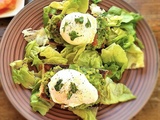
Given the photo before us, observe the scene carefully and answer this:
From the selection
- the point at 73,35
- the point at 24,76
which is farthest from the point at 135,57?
the point at 24,76

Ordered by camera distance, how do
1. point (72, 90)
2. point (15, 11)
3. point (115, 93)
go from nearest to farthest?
1. point (72, 90)
2. point (115, 93)
3. point (15, 11)

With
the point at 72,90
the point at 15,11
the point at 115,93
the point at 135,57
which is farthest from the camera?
the point at 15,11

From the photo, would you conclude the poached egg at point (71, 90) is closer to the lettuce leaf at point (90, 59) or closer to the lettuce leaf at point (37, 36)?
the lettuce leaf at point (90, 59)

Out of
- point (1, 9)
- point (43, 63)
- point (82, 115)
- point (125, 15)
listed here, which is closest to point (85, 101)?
point (82, 115)

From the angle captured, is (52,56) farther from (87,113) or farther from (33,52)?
(87,113)

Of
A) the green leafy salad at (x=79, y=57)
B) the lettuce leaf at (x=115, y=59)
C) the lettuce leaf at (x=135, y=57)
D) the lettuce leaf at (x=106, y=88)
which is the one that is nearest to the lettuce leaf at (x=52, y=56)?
the green leafy salad at (x=79, y=57)

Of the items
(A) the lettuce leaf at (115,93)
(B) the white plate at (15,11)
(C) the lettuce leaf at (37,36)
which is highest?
(B) the white plate at (15,11)

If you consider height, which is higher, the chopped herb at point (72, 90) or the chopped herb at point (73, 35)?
the chopped herb at point (73, 35)

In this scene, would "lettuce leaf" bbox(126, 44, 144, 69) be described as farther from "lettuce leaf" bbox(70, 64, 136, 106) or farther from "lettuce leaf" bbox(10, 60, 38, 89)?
"lettuce leaf" bbox(10, 60, 38, 89)

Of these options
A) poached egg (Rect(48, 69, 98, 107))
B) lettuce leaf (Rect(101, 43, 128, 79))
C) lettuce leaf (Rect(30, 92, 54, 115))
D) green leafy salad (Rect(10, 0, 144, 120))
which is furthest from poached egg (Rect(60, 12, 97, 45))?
lettuce leaf (Rect(30, 92, 54, 115))
